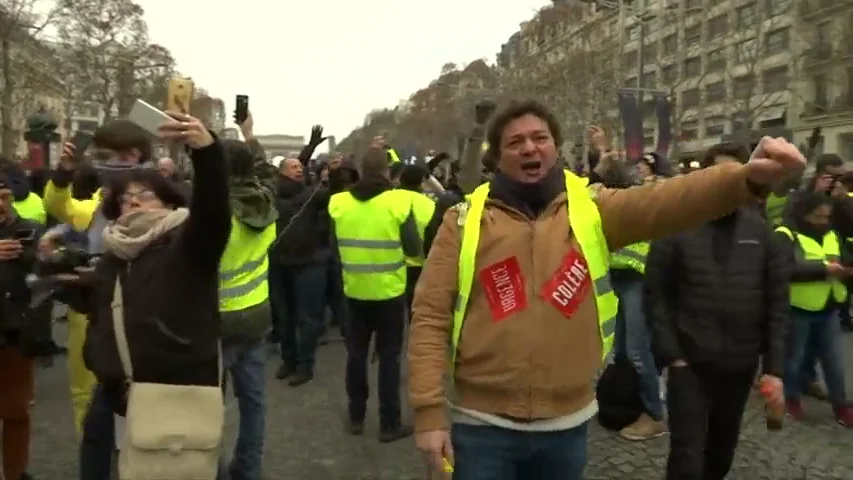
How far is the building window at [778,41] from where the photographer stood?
49.3m

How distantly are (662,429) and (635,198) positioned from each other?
3.64m

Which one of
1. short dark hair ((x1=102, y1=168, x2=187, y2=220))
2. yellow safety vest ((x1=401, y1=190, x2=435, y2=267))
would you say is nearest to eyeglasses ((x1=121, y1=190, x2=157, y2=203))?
short dark hair ((x1=102, y1=168, x2=187, y2=220))

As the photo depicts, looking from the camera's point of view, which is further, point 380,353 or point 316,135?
point 316,135

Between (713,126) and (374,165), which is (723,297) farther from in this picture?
(713,126)

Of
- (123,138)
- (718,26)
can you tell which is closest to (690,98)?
(718,26)

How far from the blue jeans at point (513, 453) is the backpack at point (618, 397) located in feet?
2.73

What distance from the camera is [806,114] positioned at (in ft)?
163

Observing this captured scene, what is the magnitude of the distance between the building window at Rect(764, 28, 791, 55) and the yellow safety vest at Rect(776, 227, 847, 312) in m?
45.8

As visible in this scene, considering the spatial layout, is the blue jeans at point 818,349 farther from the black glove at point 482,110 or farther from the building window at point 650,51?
the building window at point 650,51

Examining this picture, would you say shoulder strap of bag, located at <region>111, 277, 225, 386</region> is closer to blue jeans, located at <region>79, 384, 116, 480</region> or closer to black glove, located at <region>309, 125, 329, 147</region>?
blue jeans, located at <region>79, 384, 116, 480</region>

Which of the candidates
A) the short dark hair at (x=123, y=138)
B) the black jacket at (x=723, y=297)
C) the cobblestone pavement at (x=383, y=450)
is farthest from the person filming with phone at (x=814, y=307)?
the short dark hair at (x=123, y=138)

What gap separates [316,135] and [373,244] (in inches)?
47.6

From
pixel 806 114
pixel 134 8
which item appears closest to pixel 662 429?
pixel 134 8

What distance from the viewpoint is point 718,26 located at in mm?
49812
